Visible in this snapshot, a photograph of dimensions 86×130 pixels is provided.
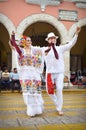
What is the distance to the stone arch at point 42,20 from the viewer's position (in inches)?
766

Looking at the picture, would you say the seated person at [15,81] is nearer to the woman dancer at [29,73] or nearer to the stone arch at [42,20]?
the stone arch at [42,20]

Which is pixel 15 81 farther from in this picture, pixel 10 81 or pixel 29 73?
pixel 29 73

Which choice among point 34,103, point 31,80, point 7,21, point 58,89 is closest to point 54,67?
point 58,89

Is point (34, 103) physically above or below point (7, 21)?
below

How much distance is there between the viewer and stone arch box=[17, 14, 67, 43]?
19.5m

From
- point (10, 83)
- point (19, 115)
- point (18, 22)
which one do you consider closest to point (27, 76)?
point (19, 115)

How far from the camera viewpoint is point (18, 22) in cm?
1941

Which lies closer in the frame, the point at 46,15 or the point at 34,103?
the point at 34,103

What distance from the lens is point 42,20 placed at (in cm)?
1975

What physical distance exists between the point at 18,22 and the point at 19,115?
466 inches

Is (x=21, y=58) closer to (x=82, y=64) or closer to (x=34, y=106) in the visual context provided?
(x=34, y=106)

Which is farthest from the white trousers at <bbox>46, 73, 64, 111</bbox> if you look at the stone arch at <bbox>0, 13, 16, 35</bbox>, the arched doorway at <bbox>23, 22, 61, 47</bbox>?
the arched doorway at <bbox>23, 22, 61, 47</bbox>

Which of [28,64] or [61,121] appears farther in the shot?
[28,64]

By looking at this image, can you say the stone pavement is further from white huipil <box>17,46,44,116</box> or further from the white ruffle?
white huipil <box>17,46,44,116</box>
